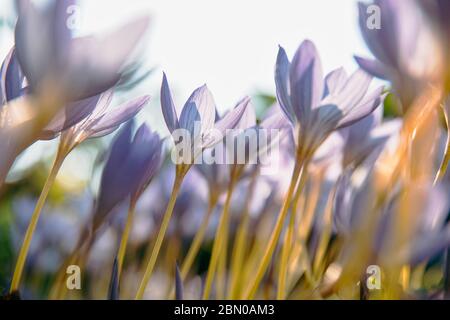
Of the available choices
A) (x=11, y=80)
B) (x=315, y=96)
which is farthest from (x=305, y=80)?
(x=11, y=80)

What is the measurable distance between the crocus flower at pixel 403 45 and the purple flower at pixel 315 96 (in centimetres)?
1

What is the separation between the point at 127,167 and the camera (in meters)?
0.30

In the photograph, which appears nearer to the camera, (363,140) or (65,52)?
(65,52)

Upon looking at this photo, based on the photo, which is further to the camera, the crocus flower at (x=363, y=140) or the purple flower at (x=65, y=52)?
the crocus flower at (x=363, y=140)

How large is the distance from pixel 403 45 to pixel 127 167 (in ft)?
0.42

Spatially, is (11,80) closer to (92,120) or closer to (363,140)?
(92,120)

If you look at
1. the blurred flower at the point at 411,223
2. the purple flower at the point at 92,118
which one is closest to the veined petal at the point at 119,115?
the purple flower at the point at 92,118

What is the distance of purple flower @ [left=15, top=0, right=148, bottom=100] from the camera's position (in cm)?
24

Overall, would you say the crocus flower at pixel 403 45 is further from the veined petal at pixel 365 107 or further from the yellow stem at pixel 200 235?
the yellow stem at pixel 200 235

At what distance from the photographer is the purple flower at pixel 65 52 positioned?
24 cm

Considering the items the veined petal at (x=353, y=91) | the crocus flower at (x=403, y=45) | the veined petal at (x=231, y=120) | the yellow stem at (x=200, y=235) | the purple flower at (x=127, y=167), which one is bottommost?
the yellow stem at (x=200, y=235)

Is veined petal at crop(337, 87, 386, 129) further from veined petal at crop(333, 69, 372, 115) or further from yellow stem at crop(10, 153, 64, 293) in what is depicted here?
yellow stem at crop(10, 153, 64, 293)
